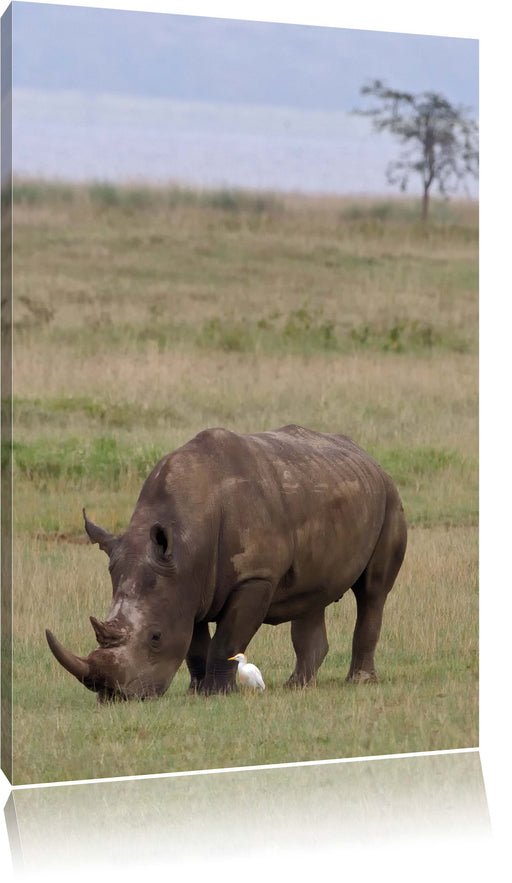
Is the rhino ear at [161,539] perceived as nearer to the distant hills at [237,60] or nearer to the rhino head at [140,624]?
the rhino head at [140,624]

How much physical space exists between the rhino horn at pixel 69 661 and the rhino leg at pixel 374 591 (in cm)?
263

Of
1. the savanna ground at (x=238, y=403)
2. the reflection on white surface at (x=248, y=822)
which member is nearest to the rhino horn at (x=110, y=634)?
the savanna ground at (x=238, y=403)

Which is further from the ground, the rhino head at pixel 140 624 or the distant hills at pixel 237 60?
the distant hills at pixel 237 60

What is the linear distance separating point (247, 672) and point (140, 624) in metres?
0.94

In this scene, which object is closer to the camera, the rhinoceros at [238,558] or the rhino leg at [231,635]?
the rhinoceros at [238,558]

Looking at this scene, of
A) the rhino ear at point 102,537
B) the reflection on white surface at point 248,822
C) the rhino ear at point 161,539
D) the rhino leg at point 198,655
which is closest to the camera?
the reflection on white surface at point 248,822

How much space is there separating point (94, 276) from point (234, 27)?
5.77 meters

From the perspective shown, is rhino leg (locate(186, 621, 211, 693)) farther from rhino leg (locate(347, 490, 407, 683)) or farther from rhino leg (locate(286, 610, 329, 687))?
rhino leg (locate(347, 490, 407, 683))

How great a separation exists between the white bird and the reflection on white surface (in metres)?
0.65

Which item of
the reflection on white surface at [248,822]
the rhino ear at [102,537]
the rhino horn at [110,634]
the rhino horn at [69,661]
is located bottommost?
the reflection on white surface at [248,822]

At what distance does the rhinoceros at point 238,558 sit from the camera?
11547mm

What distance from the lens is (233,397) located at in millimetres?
17219

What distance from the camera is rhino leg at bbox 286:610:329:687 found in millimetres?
13117

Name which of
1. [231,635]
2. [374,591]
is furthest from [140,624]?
[374,591]
